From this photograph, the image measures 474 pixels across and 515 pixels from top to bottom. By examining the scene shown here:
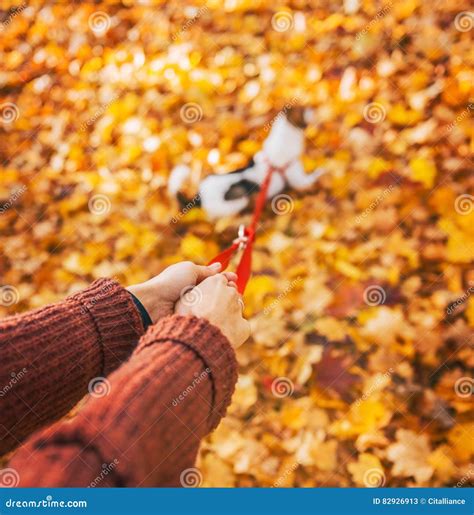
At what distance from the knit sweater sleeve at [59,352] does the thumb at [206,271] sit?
24 centimetres

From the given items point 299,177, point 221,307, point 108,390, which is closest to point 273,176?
point 299,177

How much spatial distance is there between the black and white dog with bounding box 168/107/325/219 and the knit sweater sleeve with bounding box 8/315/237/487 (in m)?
1.20

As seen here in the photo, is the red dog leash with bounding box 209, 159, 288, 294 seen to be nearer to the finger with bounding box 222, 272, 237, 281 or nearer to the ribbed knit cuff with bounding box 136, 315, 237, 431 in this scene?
the finger with bounding box 222, 272, 237, 281

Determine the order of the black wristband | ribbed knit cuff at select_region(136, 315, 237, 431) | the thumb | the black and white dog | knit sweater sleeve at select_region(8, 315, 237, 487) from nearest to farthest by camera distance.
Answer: knit sweater sleeve at select_region(8, 315, 237, 487) < ribbed knit cuff at select_region(136, 315, 237, 431) < the black wristband < the thumb < the black and white dog

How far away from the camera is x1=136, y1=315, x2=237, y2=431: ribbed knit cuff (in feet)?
2.90

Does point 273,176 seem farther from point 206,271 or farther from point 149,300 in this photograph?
point 149,300

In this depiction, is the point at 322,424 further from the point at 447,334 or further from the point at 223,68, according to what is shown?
the point at 223,68

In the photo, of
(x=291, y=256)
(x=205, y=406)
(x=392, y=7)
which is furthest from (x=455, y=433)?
(x=392, y=7)

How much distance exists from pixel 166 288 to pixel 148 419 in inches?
25.0

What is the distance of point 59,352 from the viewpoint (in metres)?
1.05

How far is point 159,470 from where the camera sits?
767mm

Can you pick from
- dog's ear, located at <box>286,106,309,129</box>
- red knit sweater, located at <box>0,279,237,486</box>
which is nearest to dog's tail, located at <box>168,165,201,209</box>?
dog's ear, located at <box>286,106,309,129</box>

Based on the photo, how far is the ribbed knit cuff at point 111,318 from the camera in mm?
1148

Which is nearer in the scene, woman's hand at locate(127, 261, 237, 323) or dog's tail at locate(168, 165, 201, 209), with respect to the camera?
woman's hand at locate(127, 261, 237, 323)
